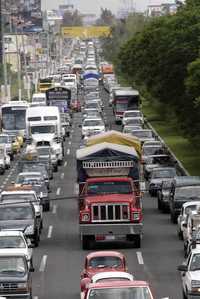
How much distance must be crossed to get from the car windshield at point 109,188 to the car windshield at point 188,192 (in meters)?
5.86

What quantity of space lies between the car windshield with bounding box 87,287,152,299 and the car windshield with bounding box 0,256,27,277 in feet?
20.3

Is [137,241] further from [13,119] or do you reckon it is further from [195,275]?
[13,119]

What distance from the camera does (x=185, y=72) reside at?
253 feet

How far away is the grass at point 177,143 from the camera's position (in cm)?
7520

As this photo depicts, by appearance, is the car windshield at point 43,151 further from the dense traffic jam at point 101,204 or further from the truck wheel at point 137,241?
the truck wheel at point 137,241

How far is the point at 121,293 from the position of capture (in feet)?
85.9

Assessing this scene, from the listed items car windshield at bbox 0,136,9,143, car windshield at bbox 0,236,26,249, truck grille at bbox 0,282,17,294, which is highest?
truck grille at bbox 0,282,17,294

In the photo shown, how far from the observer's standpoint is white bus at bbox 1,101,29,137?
9662 cm

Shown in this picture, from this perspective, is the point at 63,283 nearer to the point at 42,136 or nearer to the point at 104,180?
the point at 104,180

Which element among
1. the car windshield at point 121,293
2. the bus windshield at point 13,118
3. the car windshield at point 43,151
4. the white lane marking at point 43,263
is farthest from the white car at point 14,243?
the bus windshield at point 13,118

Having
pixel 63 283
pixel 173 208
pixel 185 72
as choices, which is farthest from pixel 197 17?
pixel 63 283

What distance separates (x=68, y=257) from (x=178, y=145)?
153 feet

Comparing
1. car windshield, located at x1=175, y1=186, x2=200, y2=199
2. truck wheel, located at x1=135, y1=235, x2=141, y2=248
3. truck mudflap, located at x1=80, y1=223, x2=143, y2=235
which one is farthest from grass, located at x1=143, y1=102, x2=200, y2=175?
truck mudflap, located at x1=80, y1=223, x2=143, y2=235

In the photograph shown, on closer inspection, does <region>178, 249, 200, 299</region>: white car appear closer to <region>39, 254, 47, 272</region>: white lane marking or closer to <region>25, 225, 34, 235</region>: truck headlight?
<region>39, 254, 47, 272</region>: white lane marking
